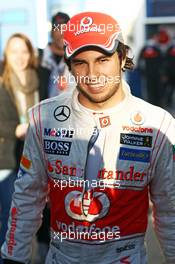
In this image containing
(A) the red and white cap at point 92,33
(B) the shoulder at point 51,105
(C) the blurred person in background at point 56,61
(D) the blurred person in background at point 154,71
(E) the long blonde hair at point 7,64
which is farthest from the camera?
(D) the blurred person in background at point 154,71

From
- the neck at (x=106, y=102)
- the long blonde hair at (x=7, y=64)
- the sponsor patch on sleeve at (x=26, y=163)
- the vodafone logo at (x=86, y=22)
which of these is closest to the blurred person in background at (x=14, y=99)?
the long blonde hair at (x=7, y=64)

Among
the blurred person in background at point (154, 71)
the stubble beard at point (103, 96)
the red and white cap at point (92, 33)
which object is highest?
the red and white cap at point (92, 33)

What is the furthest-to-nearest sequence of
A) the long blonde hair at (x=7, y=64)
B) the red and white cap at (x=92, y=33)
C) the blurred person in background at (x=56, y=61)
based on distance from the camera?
the long blonde hair at (x=7, y=64) < the blurred person in background at (x=56, y=61) < the red and white cap at (x=92, y=33)

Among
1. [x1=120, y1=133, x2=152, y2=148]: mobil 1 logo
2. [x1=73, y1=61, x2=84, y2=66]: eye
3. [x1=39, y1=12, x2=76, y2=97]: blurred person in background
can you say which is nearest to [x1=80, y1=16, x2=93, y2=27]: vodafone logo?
[x1=73, y1=61, x2=84, y2=66]: eye

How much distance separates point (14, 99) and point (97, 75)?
187 centimetres

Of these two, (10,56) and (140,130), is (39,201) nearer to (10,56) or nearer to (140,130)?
(140,130)

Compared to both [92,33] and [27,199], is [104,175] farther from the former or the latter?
[92,33]

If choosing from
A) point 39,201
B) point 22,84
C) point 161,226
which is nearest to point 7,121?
point 22,84

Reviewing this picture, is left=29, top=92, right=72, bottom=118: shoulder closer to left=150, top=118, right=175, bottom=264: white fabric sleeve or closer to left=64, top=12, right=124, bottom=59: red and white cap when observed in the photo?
left=64, top=12, right=124, bottom=59: red and white cap

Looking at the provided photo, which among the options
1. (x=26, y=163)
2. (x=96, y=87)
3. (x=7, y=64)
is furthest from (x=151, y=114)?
(x=7, y=64)

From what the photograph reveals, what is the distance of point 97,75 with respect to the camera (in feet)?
6.43

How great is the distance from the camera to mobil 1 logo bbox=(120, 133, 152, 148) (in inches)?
79.4

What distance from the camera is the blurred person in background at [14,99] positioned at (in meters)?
3.63

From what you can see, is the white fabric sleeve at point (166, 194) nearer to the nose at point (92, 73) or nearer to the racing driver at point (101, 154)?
the racing driver at point (101, 154)
